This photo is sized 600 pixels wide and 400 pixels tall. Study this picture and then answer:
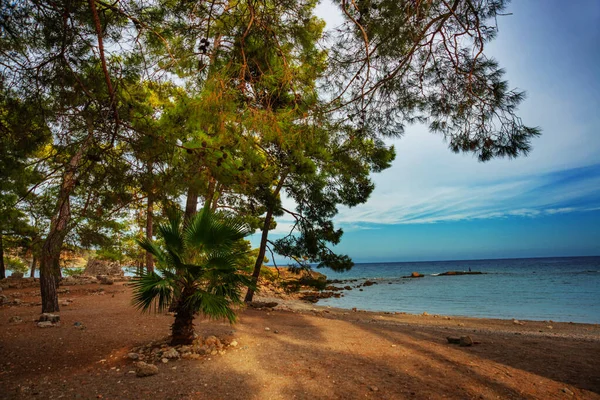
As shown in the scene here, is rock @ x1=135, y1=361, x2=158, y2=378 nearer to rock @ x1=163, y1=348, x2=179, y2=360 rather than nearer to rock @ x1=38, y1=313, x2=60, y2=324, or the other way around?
rock @ x1=163, y1=348, x2=179, y2=360

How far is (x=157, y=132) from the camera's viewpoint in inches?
154

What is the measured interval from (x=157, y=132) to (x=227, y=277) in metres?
2.20

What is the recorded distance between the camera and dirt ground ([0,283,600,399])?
3.35 metres

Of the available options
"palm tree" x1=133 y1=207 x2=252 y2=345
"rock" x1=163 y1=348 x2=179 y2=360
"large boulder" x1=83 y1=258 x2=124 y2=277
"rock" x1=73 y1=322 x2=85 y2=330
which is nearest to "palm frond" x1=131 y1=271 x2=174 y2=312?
"palm tree" x1=133 y1=207 x2=252 y2=345

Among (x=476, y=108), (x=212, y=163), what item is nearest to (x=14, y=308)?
(x=212, y=163)

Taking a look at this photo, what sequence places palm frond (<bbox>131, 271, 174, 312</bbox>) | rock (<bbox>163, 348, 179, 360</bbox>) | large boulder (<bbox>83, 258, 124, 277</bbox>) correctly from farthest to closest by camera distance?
1. large boulder (<bbox>83, 258, 124, 277</bbox>)
2. rock (<bbox>163, 348, 179, 360</bbox>)
3. palm frond (<bbox>131, 271, 174, 312</bbox>)

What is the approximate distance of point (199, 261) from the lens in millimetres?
4680

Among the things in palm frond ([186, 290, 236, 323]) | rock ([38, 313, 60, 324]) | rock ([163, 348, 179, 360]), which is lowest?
rock ([163, 348, 179, 360])

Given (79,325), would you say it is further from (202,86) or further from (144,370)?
(202,86)

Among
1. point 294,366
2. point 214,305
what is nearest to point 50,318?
point 214,305

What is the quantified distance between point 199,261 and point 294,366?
2.03 meters

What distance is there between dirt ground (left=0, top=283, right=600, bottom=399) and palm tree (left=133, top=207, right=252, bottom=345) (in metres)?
0.77

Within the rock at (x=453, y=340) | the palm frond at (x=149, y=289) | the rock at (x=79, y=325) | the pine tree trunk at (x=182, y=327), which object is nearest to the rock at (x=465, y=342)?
the rock at (x=453, y=340)

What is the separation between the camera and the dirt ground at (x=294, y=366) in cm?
335
